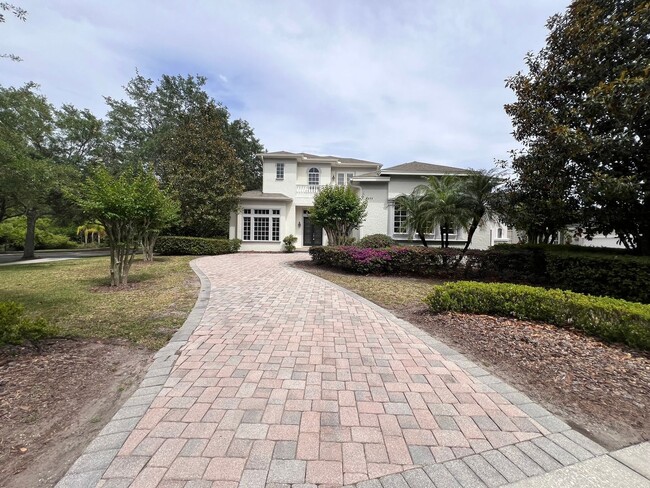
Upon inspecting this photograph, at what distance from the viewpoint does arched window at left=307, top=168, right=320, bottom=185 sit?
22241 millimetres

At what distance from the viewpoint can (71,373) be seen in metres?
3.14

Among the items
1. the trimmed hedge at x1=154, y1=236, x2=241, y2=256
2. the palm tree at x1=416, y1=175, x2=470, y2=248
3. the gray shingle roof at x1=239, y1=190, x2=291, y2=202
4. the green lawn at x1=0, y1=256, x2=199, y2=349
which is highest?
the gray shingle roof at x1=239, y1=190, x2=291, y2=202

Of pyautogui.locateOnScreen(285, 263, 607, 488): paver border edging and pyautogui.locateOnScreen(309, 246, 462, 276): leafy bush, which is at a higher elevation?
pyautogui.locateOnScreen(309, 246, 462, 276): leafy bush

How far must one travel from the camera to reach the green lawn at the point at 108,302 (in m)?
4.53

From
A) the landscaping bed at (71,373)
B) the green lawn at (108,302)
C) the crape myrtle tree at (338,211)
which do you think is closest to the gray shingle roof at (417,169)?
the crape myrtle tree at (338,211)

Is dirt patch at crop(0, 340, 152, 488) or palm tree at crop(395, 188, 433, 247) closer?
dirt patch at crop(0, 340, 152, 488)

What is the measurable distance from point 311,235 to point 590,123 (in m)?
16.4

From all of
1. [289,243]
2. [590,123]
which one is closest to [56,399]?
[590,123]

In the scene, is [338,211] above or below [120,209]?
above

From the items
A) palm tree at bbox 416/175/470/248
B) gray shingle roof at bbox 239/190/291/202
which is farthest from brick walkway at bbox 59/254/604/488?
gray shingle roof at bbox 239/190/291/202

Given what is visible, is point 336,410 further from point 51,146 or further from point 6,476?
point 51,146

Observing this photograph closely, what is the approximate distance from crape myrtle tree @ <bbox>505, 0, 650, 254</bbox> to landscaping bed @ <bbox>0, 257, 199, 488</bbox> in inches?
375

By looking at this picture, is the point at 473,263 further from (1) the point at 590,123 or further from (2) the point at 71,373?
(2) the point at 71,373

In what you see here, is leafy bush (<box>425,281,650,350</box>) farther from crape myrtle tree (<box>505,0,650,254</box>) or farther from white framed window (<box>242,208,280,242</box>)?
white framed window (<box>242,208,280,242</box>)
